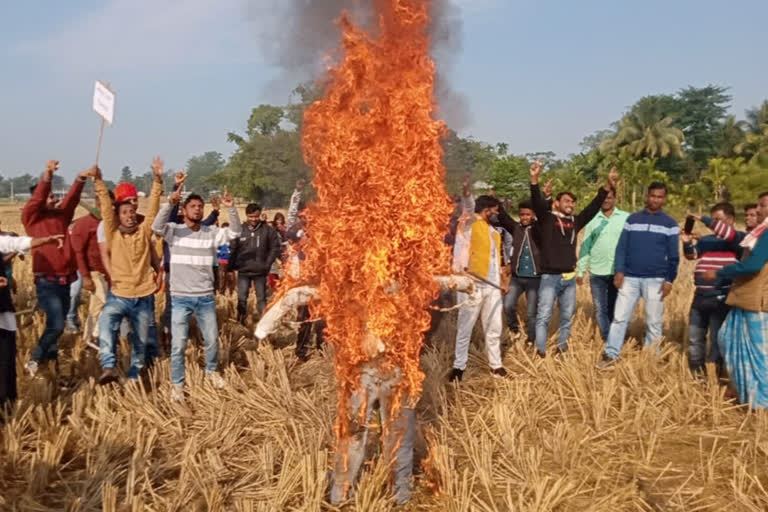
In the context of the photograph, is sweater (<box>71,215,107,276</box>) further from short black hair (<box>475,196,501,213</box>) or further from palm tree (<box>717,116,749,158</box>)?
palm tree (<box>717,116,749,158</box>)

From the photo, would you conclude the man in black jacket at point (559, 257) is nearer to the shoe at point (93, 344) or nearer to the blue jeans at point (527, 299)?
the blue jeans at point (527, 299)

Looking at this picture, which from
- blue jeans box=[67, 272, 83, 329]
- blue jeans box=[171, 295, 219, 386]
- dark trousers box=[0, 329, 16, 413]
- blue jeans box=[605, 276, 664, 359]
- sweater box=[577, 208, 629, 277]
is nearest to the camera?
dark trousers box=[0, 329, 16, 413]

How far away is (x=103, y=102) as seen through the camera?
6.55 metres

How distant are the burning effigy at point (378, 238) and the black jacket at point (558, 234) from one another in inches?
137

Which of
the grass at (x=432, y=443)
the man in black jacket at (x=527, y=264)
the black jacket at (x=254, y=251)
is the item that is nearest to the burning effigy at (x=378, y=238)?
the grass at (x=432, y=443)

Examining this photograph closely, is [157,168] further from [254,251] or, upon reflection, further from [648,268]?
[648,268]

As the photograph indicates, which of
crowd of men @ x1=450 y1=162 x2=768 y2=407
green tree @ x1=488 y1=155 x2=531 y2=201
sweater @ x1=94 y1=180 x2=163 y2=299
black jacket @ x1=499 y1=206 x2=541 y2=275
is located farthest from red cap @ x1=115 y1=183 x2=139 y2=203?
green tree @ x1=488 y1=155 x2=531 y2=201

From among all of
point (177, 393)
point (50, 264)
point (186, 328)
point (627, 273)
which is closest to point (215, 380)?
point (177, 393)

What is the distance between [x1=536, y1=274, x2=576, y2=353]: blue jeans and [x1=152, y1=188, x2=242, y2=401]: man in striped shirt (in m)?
3.91

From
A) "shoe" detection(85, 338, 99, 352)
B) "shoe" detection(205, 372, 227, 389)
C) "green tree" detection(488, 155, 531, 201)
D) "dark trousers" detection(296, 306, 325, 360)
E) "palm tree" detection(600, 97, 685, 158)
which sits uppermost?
"palm tree" detection(600, 97, 685, 158)

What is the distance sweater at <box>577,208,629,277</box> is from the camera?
8.13m

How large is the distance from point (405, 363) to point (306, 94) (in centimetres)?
254

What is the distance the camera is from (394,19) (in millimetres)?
4391

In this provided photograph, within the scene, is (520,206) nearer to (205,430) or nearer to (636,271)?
(636,271)
